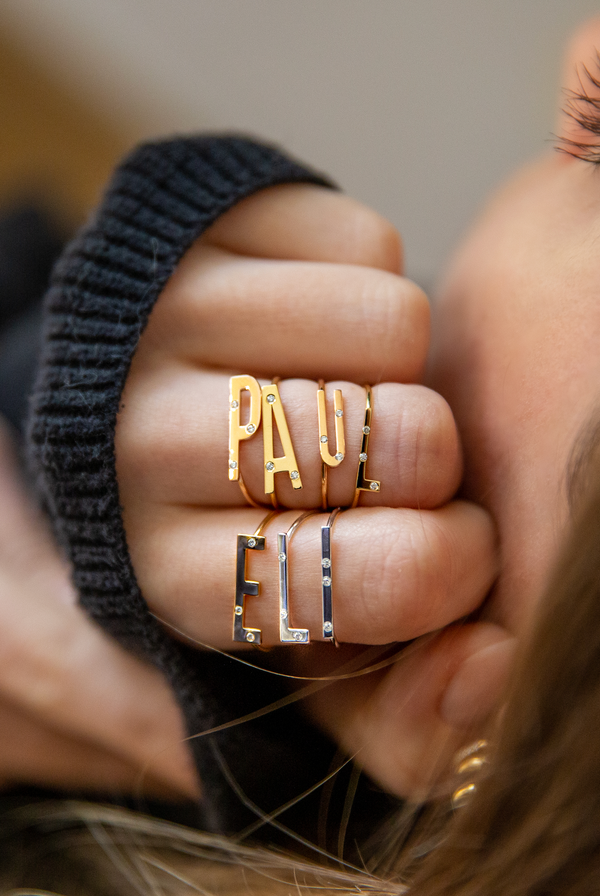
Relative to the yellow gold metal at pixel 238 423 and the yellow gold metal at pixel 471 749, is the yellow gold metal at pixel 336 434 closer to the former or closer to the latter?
the yellow gold metal at pixel 238 423

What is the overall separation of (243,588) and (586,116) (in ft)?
1.12

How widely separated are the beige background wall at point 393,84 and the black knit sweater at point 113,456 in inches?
7.9

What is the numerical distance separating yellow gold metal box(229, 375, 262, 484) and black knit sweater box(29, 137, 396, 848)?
0.07 metres

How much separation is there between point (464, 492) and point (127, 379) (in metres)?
0.22

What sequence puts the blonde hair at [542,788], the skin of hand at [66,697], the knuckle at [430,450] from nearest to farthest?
the blonde hair at [542,788]
the knuckle at [430,450]
the skin of hand at [66,697]

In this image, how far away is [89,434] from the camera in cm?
37

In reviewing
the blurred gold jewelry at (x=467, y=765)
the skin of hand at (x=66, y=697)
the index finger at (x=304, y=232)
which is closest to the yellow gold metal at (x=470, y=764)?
the blurred gold jewelry at (x=467, y=765)

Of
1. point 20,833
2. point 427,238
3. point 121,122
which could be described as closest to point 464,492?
point 427,238

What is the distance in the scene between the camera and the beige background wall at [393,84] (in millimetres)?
541

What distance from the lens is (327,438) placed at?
350mm

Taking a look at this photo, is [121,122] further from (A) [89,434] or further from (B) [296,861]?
(B) [296,861]

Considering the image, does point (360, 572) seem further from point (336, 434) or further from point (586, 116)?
point (586, 116)

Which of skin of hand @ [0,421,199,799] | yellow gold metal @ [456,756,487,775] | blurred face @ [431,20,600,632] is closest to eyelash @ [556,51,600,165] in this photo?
blurred face @ [431,20,600,632]

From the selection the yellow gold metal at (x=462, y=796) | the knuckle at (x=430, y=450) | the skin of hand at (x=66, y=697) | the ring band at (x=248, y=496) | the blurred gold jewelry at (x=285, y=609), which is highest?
the knuckle at (x=430, y=450)
